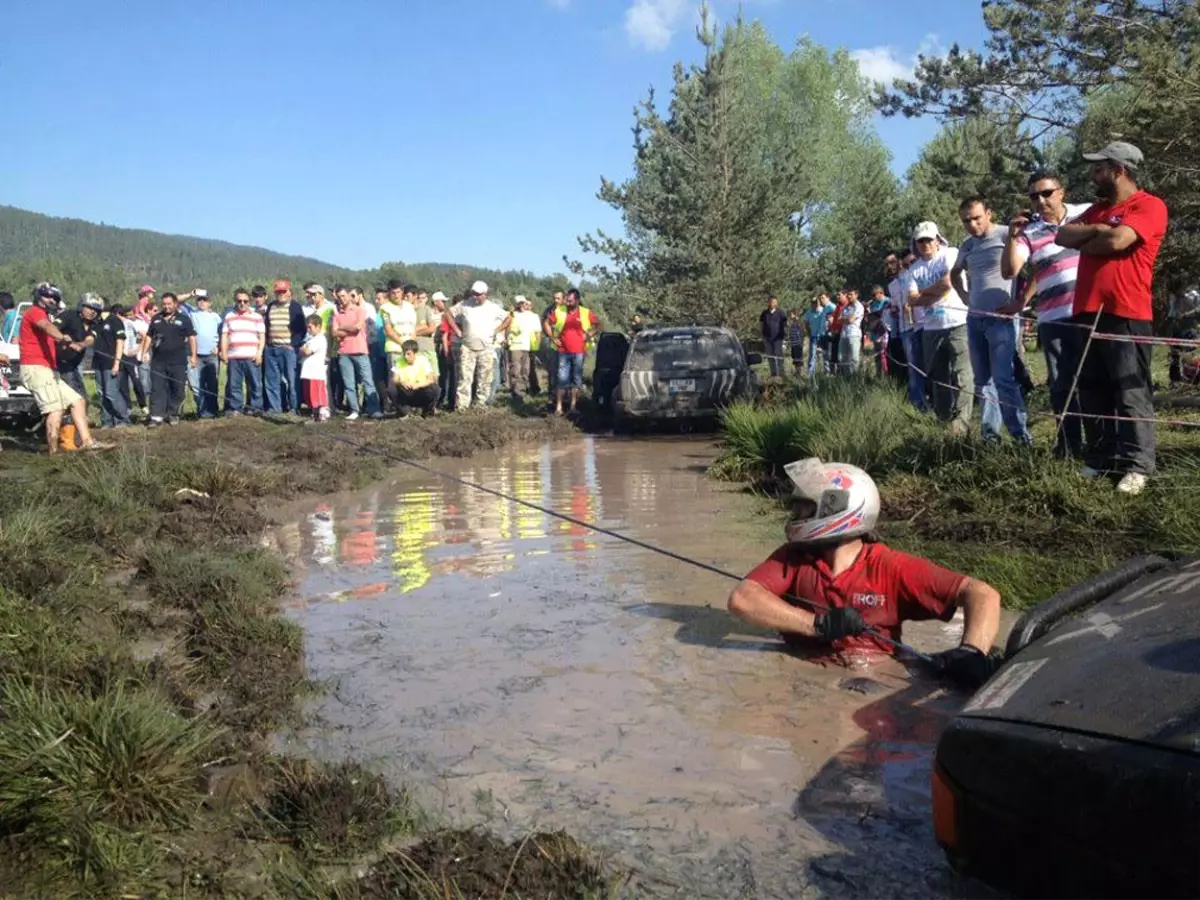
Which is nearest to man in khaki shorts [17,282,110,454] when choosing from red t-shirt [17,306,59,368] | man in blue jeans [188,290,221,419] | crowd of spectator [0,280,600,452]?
red t-shirt [17,306,59,368]

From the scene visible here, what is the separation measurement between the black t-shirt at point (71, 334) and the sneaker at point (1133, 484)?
11371 millimetres

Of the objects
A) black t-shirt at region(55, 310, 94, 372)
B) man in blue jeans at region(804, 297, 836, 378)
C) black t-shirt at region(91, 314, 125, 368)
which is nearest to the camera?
black t-shirt at region(55, 310, 94, 372)

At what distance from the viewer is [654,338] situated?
1727 cm

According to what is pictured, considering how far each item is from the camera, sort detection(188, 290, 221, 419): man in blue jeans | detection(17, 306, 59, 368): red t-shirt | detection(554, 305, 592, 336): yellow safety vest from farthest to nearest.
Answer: detection(554, 305, 592, 336): yellow safety vest < detection(188, 290, 221, 419): man in blue jeans < detection(17, 306, 59, 368): red t-shirt

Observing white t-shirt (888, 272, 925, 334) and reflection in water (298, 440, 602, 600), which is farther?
white t-shirt (888, 272, 925, 334)

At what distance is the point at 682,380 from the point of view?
16.2m

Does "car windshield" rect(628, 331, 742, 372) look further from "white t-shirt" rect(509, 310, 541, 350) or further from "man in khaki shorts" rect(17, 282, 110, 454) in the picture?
"man in khaki shorts" rect(17, 282, 110, 454)

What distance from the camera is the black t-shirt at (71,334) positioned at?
1340cm

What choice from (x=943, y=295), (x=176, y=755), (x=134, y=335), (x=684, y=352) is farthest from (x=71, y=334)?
(x=176, y=755)

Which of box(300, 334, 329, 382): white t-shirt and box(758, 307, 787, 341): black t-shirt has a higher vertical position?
box(758, 307, 787, 341): black t-shirt

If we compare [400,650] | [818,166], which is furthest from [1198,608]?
[818,166]

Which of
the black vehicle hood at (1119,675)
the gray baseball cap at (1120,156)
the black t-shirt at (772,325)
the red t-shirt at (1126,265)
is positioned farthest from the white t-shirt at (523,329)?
the black vehicle hood at (1119,675)

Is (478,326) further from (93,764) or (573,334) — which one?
(93,764)

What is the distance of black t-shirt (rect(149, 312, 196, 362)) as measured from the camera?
1641 centimetres
